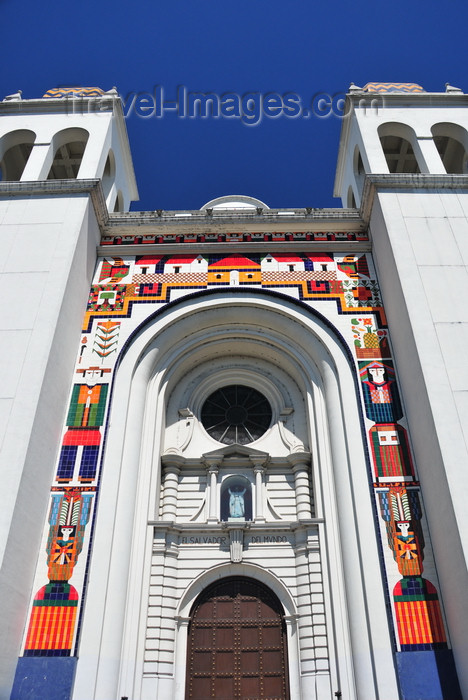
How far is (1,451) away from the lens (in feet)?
30.2

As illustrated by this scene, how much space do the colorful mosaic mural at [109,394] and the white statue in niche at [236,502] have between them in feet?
9.90

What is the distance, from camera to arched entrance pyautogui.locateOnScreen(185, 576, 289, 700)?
984 cm

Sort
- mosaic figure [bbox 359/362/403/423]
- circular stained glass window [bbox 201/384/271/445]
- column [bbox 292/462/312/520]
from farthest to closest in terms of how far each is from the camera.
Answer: circular stained glass window [bbox 201/384/271/445] → column [bbox 292/462/312/520] → mosaic figure [bbox 359/362/403/423]

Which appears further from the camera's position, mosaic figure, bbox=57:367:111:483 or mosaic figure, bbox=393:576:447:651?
mosaic figure, bbox=57:367:111:483

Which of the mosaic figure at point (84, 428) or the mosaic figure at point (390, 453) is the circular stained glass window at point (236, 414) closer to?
the mosaic figure at point (84, 428)

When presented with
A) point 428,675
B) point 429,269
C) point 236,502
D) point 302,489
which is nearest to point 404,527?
point 428,675

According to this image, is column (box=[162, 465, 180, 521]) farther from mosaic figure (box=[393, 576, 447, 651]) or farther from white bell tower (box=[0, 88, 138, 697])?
mosaic figure (box=[393, 576, 447, 651])

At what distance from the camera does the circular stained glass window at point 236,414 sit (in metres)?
12.9

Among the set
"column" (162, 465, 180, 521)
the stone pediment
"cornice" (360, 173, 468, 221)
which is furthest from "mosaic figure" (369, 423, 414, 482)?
"cornice" (360, 173, 468, 221)

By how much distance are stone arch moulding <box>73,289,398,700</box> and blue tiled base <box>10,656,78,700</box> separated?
190 millimetres

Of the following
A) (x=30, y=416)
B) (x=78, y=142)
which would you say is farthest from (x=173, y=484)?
(x=78, y=142)

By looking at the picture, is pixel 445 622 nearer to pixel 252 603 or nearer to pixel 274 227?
pixel 252 603

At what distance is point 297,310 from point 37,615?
822cm

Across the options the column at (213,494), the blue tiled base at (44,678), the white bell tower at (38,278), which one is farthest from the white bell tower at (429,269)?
the white bell tower at (38,278)
